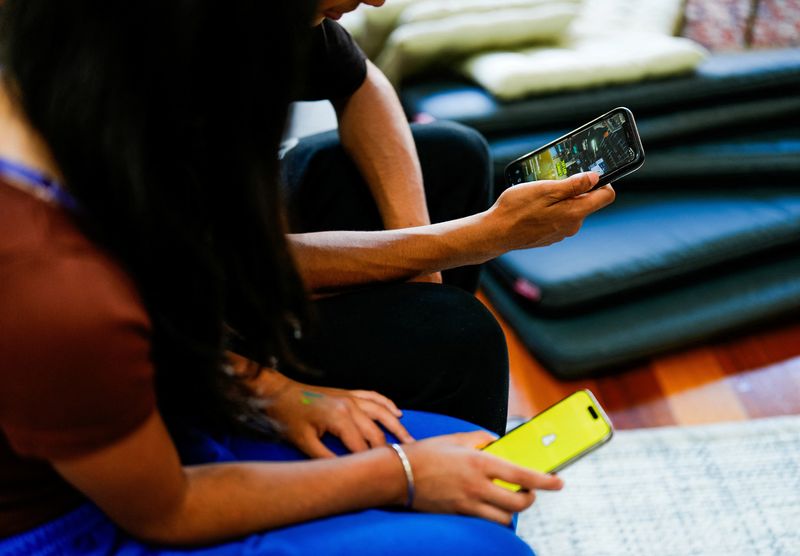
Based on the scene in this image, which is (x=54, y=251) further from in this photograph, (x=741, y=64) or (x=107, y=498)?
(x=741, y=64)

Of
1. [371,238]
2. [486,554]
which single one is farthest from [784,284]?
[486,554]

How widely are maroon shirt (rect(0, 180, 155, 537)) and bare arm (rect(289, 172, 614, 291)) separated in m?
0.36

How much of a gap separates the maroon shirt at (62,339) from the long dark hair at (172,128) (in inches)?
1.0

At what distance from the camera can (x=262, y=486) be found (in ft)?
1.82

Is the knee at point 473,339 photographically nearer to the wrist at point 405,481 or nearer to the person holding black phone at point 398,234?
the person holding black phone at point 398,234

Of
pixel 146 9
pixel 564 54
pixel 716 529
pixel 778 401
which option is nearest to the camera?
pixel 146 9

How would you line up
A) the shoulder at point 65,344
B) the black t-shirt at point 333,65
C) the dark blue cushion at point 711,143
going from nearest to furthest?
the shoulder at point 65,344 → the black t-shirt at point 333,65 → the dark blue cushion at point 711,143

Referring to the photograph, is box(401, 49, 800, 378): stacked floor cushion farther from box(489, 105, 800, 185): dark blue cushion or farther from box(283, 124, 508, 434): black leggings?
box(283, 124, 508, 434): black leggings

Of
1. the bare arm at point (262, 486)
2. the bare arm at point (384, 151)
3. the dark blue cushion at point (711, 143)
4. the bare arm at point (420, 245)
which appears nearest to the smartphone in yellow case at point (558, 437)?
the bare arm at point (262, 486)

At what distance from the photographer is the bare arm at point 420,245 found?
782mm

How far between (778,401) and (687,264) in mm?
270

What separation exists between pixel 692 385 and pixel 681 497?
253 millimetres

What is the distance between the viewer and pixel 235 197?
0.48m

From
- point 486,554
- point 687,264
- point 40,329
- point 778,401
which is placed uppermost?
point 40,329
